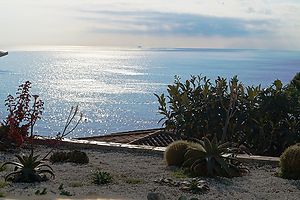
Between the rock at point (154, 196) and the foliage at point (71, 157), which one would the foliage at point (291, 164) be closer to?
the rock at point (154, 196)

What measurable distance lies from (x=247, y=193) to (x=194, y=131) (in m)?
3.83

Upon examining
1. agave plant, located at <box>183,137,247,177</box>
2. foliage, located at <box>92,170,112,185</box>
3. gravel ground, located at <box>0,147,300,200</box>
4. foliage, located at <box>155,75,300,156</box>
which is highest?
foliage, located at <box>155,75,300,156</box>

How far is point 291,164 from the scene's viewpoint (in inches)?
290

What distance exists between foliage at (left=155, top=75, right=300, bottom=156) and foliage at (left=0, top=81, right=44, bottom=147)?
3.11 m

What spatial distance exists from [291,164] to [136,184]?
90.9 inches

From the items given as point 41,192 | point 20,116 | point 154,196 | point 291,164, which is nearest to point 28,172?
point 41,192

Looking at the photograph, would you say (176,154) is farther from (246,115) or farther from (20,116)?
(20,116)

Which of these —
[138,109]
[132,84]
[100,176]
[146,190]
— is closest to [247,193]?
[146,190]

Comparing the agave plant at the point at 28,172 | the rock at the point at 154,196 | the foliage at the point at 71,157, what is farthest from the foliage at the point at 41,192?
the foliage at the point at 71,157

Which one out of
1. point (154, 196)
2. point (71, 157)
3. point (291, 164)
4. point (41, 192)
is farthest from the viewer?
point (71, 157)

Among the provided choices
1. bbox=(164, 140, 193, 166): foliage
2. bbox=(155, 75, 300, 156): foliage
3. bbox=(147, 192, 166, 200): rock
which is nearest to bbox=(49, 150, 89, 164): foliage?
bbox=(164, 140, 193, 166): foliage

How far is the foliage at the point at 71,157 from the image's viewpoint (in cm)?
812

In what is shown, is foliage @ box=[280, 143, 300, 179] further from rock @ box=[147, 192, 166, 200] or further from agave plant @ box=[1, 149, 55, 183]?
agave plant @ box=[1, 149, 55, 183]

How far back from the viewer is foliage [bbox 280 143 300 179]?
730 cm
